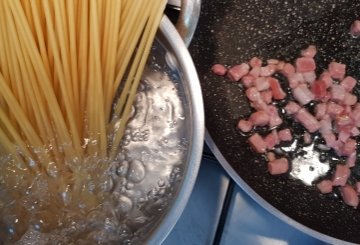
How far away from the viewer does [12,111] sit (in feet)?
2.12

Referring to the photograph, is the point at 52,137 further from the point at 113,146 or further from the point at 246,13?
the point at 246,13

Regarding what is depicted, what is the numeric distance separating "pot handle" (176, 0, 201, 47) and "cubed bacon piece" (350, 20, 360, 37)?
0.41m

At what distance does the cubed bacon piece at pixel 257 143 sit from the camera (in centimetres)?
89

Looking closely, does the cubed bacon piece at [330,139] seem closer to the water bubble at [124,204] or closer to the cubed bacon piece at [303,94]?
the cubed bacon piece at [303,94]

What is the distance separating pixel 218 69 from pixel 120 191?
33 centimetres

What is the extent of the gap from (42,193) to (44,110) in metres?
0.13

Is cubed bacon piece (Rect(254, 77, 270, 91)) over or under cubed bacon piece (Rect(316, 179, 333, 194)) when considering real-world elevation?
over

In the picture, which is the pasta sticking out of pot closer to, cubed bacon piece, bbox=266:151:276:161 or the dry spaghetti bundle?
the dry spaghetti bundle

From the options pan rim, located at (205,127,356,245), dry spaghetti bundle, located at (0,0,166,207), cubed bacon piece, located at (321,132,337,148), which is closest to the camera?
dry spaghetti bundle, located at (0,0,166,207)

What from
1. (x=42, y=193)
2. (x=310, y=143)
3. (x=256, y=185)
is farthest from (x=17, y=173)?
(x=310, y=143)

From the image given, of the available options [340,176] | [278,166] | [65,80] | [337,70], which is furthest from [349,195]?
[65,80]

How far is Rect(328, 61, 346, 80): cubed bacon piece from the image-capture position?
93 cm

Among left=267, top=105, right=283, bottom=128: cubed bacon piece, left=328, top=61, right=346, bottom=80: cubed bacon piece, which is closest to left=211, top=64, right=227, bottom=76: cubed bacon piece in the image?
left=267, top=105, right=283, bottom=128: cubed bacon piece

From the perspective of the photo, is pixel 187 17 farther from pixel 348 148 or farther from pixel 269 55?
pixel 348 148
